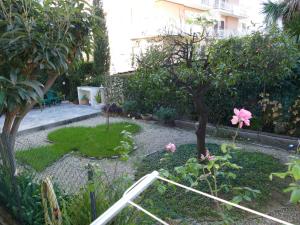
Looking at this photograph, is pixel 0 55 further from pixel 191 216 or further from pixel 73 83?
pixel 73 83

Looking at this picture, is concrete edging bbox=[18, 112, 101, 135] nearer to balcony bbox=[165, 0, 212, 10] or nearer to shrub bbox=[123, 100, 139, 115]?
shrub bbox=[123, 100, 139, 115]

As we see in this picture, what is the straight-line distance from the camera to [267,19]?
43.8 ft

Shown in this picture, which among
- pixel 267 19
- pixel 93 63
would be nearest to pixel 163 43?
pixel 93 63

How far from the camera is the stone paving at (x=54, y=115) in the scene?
8609mm

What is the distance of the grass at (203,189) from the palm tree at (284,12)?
469 cm

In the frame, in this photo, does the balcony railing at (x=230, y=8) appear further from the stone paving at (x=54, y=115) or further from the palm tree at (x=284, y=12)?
the stone paving at (x=54, y=115)

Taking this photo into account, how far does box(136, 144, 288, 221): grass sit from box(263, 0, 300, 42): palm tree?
4689 mm

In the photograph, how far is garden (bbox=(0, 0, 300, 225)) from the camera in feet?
8.45

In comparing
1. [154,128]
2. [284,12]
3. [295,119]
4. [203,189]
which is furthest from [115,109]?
[284,12]

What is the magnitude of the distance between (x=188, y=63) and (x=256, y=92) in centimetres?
312

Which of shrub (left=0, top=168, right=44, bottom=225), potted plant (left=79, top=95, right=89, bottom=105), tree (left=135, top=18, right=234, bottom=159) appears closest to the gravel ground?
shrub (left=0, top=168, right=44, bottom=225)

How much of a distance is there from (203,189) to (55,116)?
22.1 feet

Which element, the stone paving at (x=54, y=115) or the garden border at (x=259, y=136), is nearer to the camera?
the garden border at (x=259, y=136)

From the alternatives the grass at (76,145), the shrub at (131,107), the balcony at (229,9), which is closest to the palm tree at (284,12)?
the shrub at (131,107)
